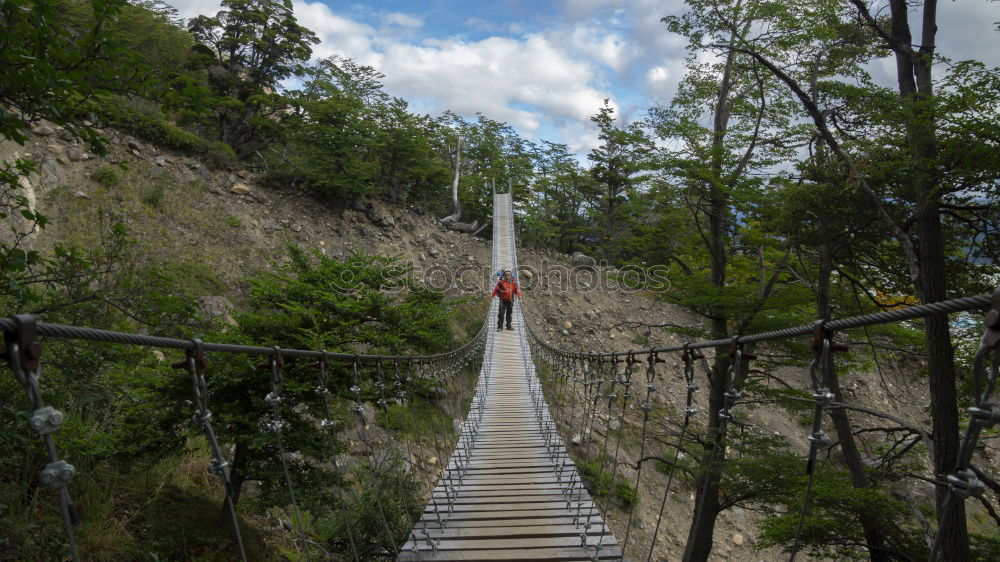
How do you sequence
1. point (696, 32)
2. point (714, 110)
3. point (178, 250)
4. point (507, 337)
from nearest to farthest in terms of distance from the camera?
point (696, 32)
point (714, 110)
point (178, 250)
point (507, 337)

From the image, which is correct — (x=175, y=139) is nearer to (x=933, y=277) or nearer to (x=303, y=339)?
(x=303, y=339)

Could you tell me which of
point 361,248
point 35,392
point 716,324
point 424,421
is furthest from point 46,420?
point 361,248

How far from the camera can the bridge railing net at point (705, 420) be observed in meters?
0.91

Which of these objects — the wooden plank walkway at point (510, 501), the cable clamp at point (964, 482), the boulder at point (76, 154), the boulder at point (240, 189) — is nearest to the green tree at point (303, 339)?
the wooden plank walkway at point (510, 501)

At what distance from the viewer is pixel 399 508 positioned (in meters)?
4.48

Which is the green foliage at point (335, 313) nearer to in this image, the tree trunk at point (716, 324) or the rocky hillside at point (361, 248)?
the rocky hillside at point (361, 248)

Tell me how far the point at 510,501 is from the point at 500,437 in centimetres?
140

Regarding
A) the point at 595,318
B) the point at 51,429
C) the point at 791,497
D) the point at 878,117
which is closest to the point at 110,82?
the point at 51,429

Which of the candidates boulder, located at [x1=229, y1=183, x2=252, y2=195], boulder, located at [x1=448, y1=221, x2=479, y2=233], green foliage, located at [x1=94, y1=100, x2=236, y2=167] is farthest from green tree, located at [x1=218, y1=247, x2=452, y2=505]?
boulder, located at [x1=448, y1=221, x2=479, y2=233]

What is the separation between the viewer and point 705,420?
10312 millimetres

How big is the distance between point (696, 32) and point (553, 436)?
4774mm

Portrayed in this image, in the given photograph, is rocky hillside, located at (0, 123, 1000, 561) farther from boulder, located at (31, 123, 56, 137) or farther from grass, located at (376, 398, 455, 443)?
grass, located at (376, 398, 455, 443)

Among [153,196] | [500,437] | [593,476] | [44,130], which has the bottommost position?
[593,476]

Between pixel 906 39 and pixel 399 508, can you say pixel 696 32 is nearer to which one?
pixel 906 39
